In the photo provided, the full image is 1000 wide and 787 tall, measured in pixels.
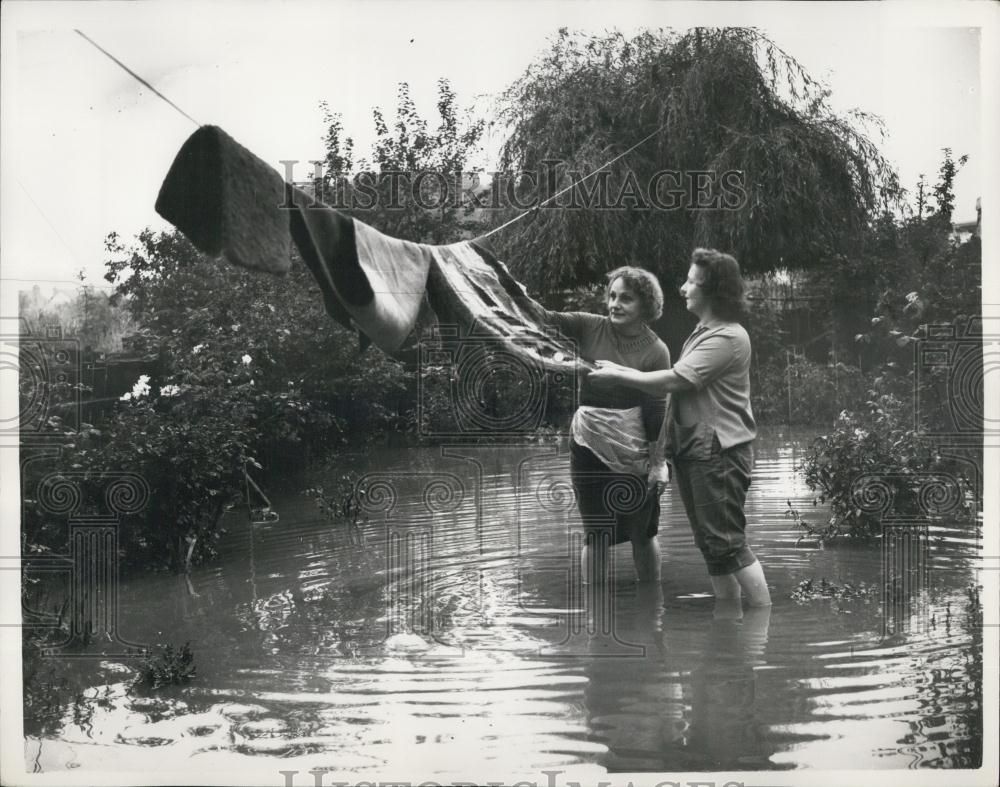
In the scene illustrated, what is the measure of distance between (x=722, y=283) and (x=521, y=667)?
199 cm

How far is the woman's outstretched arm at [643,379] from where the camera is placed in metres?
4.71

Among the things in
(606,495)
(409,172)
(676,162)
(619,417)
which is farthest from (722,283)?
(409,172)

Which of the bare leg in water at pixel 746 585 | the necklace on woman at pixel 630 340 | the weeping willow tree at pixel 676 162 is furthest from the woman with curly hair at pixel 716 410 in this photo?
the weeping willow tree at pixel 676 162

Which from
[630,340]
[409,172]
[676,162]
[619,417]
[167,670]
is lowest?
[167,670]

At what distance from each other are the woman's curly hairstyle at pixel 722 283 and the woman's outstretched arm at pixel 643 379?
38 cm

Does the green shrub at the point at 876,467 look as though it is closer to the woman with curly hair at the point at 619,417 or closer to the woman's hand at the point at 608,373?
the woman with curly hair at the point at 619,417

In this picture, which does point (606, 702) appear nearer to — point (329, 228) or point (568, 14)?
point (329, 228)

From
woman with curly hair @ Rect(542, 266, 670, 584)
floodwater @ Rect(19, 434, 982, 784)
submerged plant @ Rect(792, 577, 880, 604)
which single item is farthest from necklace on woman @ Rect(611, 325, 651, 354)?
submerged plant @ Rect(792, 577, 880, 604)

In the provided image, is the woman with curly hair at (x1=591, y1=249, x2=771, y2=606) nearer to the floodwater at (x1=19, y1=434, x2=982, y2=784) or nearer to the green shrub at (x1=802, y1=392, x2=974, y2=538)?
the floodwater at (x1=19, y1=434, x2=982, y2=784)

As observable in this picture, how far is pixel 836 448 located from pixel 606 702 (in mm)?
2782

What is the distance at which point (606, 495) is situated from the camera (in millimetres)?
5055

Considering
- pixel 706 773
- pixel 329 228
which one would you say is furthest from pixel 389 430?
pixel 706 773

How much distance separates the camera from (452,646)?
455 cm

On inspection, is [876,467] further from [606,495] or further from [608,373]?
[608,373]
